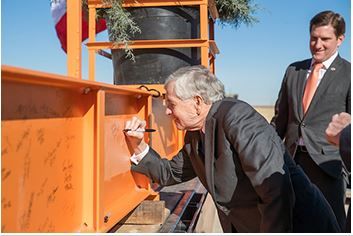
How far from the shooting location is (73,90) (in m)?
1.76

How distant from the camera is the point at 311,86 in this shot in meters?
2.78

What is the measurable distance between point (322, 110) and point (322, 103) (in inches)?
1.9

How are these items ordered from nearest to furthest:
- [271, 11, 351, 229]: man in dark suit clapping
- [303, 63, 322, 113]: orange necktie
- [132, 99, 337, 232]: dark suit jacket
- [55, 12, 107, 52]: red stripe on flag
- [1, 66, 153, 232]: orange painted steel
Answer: [1, 66, 153, 232]: orange painted steel
[132, 99, 337, 232]: dark suit jacket
[271, 11, 351, 229]: man in dark suit clapping
[303, 63, 322, 113]: orange necktie
[55, 12, 107, 52]: red stripe on flag

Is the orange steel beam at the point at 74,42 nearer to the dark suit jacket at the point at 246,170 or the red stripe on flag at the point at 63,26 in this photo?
the dark suit jacket at the point at 246,170

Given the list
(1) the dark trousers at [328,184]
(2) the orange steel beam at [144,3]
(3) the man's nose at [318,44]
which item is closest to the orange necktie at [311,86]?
(3) the man's nose at [318,44]

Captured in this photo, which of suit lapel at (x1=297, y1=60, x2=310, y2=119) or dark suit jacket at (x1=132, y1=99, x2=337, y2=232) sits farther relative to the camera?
suit lapel at (x1=297, y1=60, x2=310, y2=119)

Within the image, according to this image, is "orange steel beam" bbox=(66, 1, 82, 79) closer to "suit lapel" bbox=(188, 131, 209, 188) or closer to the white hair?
the white hair

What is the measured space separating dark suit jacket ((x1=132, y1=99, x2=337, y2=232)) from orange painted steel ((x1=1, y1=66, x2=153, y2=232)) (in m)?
0.51

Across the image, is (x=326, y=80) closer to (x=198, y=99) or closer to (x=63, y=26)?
(x=198, y=99)

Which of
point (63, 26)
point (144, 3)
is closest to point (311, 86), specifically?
point (144, 3)

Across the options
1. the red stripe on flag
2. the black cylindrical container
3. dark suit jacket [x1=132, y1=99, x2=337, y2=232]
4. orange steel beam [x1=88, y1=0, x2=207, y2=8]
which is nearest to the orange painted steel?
dark suit jacket [x1=132, y1=99, x2=337, y2=232]

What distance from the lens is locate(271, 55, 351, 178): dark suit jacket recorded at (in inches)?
104

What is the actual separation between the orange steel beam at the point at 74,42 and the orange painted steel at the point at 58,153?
1.02 feet

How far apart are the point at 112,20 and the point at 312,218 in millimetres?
2610
